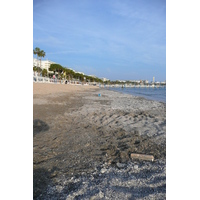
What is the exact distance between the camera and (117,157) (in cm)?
343

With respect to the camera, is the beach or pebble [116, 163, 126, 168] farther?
pebble [116, 163, 126, 168]

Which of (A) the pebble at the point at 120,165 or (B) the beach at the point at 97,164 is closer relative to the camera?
(B) the beach at the point at 97,164
